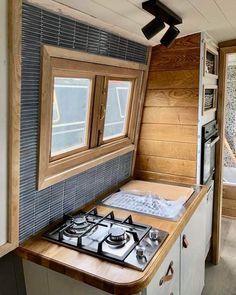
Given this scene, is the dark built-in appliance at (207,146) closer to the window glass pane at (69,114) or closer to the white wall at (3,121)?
the window glass pane at (69,114)

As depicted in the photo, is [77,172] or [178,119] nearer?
[77,172]

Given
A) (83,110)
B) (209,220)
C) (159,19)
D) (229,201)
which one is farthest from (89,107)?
(229,201)

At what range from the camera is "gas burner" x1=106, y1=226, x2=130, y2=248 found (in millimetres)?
1443

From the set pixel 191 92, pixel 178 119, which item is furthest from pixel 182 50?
pixel 178 119

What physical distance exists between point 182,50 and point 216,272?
2.03m

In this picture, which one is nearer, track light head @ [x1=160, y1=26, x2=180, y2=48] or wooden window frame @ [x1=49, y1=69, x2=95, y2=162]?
wooden window frame @ [x1=49, y1=69, x2=95, y2=162]

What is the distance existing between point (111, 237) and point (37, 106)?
73 centimetres

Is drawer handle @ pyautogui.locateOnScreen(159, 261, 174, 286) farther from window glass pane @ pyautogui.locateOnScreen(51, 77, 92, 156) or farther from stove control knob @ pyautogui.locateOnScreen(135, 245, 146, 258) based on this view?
window glass pane @ pyautogui.locateOnScreen(51, 77, 92, 156)

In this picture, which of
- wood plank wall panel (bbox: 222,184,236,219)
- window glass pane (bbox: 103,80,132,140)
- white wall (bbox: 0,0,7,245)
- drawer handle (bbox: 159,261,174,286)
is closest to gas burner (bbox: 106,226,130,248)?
drawer handle (bbox: 159,261,174,286)

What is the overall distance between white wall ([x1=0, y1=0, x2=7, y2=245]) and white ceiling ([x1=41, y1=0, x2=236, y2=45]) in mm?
241

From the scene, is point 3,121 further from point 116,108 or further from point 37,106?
point 116,108

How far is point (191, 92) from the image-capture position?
2229 mm

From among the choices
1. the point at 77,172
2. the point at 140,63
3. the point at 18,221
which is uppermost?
the point at 140,63

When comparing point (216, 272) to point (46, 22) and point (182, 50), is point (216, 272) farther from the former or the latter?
point (46, 22)
